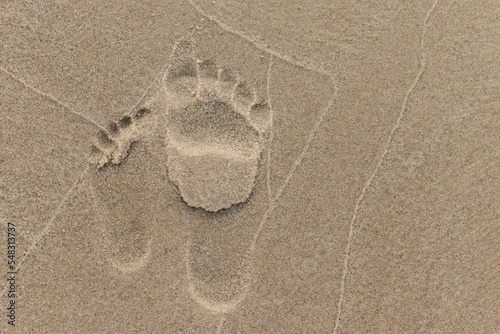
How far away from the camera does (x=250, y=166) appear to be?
6.06ft

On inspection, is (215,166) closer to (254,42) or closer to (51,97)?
(254,42)

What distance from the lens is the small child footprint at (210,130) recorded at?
1.81 m

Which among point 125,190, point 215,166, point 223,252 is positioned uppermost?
point 215,166

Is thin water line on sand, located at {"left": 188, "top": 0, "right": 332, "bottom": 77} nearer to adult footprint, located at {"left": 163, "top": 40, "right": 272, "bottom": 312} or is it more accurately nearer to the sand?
the sand

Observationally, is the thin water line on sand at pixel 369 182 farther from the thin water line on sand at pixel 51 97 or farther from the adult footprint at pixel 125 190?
the thin water line on sand at pixel 51 97

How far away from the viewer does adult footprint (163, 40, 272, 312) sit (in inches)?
71.2

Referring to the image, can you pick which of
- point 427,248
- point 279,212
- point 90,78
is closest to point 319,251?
point 279,212

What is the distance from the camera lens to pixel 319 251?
1.86m

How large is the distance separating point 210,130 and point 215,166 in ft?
0.63

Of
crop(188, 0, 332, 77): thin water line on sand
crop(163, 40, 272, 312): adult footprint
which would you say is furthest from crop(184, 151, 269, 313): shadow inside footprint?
crop(188, 0, 332, 77): thin water line on sand

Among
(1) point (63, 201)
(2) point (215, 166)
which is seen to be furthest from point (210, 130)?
(1) point (63, 201)

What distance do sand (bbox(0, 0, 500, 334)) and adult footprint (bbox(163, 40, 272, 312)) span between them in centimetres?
1

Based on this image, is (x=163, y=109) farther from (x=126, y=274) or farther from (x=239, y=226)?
(x=126, y=274)

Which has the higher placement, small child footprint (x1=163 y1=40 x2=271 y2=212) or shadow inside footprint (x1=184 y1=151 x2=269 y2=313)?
small child footprint (x1=163 y1=40 x2=271 y2=212)
